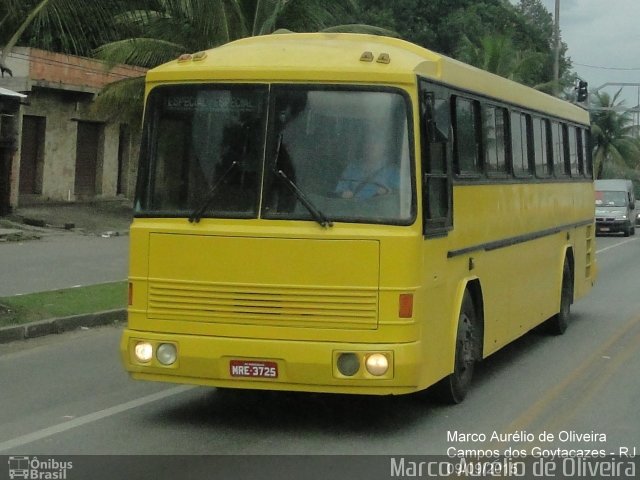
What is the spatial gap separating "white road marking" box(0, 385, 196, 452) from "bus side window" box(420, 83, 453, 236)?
8.96 ft

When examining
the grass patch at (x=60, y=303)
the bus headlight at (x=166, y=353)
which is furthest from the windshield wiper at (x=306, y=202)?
the grass patch at (x=60, y=303)

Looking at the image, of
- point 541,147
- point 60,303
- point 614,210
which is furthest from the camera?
point 614,210

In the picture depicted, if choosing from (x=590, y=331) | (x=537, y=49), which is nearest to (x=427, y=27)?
(x=537, y=49)

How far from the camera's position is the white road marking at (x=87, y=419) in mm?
7836

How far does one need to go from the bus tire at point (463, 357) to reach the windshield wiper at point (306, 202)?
185 cm

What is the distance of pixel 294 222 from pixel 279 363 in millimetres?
963

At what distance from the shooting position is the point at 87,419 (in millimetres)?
8633

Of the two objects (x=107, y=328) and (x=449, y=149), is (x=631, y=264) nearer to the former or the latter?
(x=107, y=328)

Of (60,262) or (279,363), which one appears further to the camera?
(60,262)

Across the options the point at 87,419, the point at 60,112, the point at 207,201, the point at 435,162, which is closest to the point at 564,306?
the point at 435,162

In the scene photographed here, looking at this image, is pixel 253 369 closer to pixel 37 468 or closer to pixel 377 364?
pixel 377 364

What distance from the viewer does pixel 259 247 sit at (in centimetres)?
800

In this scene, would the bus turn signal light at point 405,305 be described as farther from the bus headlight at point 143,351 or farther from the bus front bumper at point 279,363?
the bus headlight at point 143,351

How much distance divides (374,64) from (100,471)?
10.8ft
